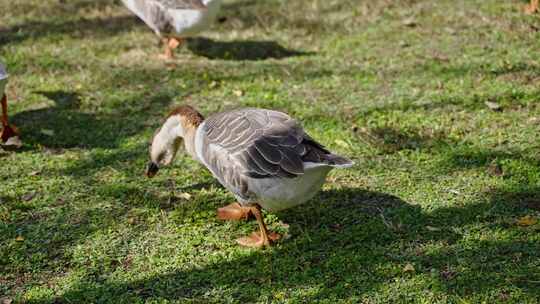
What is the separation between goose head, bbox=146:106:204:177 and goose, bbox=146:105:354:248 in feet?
0.10

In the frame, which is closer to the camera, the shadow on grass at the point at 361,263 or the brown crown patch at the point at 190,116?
the shadow on grass at the point at 361,263

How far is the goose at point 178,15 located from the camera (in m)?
6.86

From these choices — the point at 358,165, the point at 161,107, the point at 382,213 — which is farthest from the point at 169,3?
the point at 382,213

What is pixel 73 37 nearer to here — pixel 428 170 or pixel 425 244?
pixel 428 170

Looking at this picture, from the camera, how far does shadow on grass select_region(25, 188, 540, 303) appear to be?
379 cm

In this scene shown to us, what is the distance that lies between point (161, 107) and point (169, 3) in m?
1.20

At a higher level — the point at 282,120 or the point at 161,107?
the point at 282,120

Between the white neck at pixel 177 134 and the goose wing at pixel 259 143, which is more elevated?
the goose wing at pixel 259 143

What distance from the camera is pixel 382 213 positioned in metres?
4.51

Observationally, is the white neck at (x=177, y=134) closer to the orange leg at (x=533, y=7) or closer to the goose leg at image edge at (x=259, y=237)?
the goose leg at image edge at (x=259, y=237)

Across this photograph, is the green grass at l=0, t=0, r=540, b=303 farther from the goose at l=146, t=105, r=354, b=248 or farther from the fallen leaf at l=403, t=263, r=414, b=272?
the goose at l=146, t=105, r=354, b=248

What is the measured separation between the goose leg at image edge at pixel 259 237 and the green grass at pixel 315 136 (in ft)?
0.19

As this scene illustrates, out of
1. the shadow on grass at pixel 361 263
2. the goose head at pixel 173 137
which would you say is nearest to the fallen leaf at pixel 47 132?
the goose head at pixel 173 137

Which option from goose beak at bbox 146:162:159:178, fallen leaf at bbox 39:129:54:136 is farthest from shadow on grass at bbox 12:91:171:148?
goose beak at bbox 146:162:159:178
